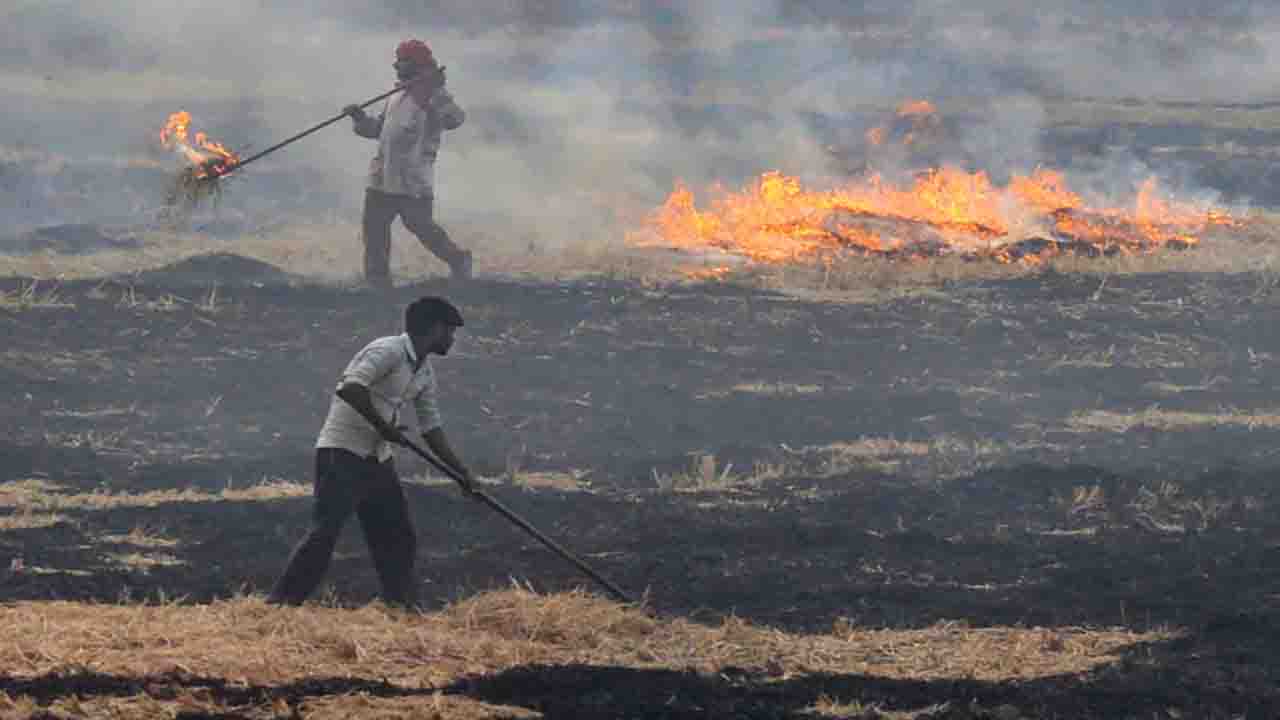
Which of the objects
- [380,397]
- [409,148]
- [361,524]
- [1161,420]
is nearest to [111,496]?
[361,524]

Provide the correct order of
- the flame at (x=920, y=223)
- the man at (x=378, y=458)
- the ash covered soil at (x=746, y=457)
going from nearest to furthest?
the man at (x=378, y=458) → the ash covered soil at (x=746, y=457) → the flame at (x=920, y=223)

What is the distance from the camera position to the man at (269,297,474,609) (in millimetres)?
10188

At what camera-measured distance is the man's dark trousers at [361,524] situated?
33.4ft

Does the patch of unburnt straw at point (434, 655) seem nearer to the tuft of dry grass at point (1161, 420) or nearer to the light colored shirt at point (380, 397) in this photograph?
the light colored shirt at point (380, 397)

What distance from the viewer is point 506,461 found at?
51.9ft

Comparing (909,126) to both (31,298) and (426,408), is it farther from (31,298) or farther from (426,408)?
(426,408)

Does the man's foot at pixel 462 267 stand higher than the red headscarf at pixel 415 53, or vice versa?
the red headscarf at pixel 415 53

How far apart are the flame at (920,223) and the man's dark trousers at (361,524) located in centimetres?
1242

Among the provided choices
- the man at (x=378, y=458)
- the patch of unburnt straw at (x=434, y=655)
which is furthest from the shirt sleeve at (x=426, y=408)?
the patch of unburnt straw at (x=434, y=655)

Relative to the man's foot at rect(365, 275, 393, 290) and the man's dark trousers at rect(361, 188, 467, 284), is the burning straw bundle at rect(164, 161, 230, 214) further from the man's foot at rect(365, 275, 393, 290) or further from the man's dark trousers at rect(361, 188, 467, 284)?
the man's foot at rect(365, 275, 393, 290)

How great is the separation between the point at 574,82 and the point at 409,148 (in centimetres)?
2105

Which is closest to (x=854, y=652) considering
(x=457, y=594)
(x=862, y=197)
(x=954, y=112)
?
(x=457, y=594)

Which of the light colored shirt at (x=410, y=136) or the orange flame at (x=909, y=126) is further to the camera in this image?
the orange flame at (x=909, y=126)

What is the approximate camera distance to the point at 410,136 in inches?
766
